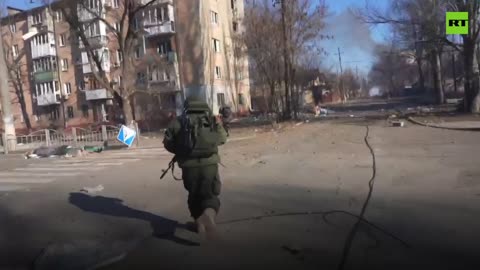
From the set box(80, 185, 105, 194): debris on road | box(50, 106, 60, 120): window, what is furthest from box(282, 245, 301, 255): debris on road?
box(50, 106, 60, 120): window

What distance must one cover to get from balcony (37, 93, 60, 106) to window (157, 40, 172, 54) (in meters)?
15.2

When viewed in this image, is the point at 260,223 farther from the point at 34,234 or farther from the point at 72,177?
the point at 72,177

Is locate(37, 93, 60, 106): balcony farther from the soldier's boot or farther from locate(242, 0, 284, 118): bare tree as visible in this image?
the soldier's boot

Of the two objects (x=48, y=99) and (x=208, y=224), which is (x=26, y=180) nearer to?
(x=208, y=224)

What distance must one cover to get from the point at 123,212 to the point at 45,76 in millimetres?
50484

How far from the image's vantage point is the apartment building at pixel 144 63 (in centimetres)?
4266

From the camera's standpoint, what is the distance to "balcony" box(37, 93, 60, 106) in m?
51.2

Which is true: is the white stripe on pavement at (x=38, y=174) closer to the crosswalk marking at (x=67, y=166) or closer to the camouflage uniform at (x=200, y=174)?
the crosswalk marking at (x=67, y=166)

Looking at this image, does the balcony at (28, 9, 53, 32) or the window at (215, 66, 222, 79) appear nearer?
the window at (215, 66, 222, 79)

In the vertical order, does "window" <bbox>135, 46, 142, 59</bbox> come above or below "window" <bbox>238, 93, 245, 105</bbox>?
above

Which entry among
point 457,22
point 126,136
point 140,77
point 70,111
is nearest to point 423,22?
point 457,22

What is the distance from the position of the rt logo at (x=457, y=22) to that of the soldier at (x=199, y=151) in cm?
2153

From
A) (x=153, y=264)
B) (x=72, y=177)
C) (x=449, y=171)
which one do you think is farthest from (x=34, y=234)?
(x=449, y=171)

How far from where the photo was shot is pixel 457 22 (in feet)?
73.9
